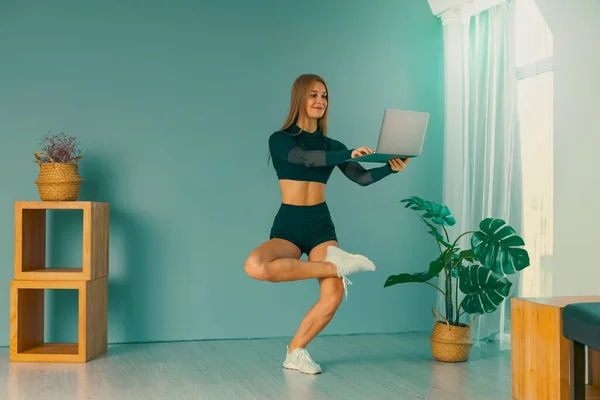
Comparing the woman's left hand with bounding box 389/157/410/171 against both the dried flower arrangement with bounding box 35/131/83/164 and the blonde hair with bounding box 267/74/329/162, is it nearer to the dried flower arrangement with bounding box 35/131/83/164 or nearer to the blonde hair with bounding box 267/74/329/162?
the blonde hair with bounding box 267/74/329/162

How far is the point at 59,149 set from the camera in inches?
165

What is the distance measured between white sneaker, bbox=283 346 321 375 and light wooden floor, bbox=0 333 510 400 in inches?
1.7

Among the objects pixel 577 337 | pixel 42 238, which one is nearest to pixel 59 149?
pixel 42 238

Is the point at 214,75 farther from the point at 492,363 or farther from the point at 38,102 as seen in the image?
the point at 492,363

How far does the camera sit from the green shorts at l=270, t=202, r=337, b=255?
389 centimetres

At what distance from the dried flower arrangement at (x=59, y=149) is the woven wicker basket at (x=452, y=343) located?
2238 millimetres

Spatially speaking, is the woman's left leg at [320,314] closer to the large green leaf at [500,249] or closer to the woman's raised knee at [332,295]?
the woman's raised knee at [332,295]

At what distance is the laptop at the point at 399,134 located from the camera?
3523 millimetres

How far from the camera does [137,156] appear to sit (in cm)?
466

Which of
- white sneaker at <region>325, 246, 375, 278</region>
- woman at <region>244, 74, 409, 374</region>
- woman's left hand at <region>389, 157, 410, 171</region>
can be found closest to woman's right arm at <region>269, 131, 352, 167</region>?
woman at <region>244, 74, 409, 374</region>

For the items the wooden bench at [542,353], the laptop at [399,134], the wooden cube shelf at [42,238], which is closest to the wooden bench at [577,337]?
the wooden bench at [542,353]

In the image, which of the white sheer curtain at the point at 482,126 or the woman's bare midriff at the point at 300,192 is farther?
the white sheer curtain at the point at 482,126

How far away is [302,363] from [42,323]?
5.40ft

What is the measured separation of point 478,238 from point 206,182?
67.9 inches
